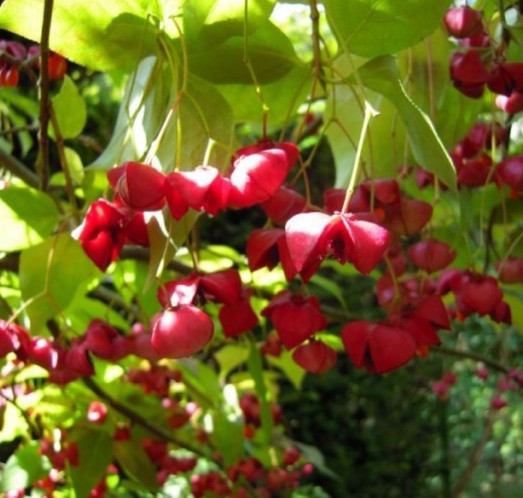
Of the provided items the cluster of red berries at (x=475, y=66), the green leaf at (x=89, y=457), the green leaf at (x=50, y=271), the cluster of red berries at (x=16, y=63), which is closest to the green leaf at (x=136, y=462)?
the green leaf at (x=89, y=457)

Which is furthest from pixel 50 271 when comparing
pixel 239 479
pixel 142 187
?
pixel 239 479

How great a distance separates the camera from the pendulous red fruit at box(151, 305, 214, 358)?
560 mm

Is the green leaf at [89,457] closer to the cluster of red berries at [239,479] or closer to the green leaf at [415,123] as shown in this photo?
the cluster of red berries at [239,479]

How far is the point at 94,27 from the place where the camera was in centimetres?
66

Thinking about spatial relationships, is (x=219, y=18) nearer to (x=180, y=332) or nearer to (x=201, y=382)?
(x=180, y=332)

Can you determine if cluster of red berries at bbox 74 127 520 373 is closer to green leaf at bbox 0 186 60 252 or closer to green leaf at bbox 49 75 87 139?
green leaf at bbox 0 186 60 252

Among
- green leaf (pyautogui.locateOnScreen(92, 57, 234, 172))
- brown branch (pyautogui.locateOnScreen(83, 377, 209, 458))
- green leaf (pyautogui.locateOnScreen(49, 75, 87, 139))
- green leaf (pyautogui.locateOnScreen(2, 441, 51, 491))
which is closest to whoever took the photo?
green leaf (pyautogui.locateOnScreen(92, 57, 234, 172))

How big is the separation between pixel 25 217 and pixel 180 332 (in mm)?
229

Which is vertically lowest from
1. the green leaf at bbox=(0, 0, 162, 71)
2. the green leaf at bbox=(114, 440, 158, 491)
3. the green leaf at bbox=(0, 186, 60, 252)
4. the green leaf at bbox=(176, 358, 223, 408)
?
the green leaf at bbox=(176, 358, 223, 408)

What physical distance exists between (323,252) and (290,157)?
125mm

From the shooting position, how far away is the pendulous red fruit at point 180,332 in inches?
22.0

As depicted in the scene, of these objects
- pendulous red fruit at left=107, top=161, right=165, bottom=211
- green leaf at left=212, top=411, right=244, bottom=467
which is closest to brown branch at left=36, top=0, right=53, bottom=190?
pendulous red fruit at left=107, top=161, right=165, bottom=211

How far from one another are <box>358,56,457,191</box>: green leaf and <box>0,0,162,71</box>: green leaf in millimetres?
141

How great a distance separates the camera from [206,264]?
51.0 inches
